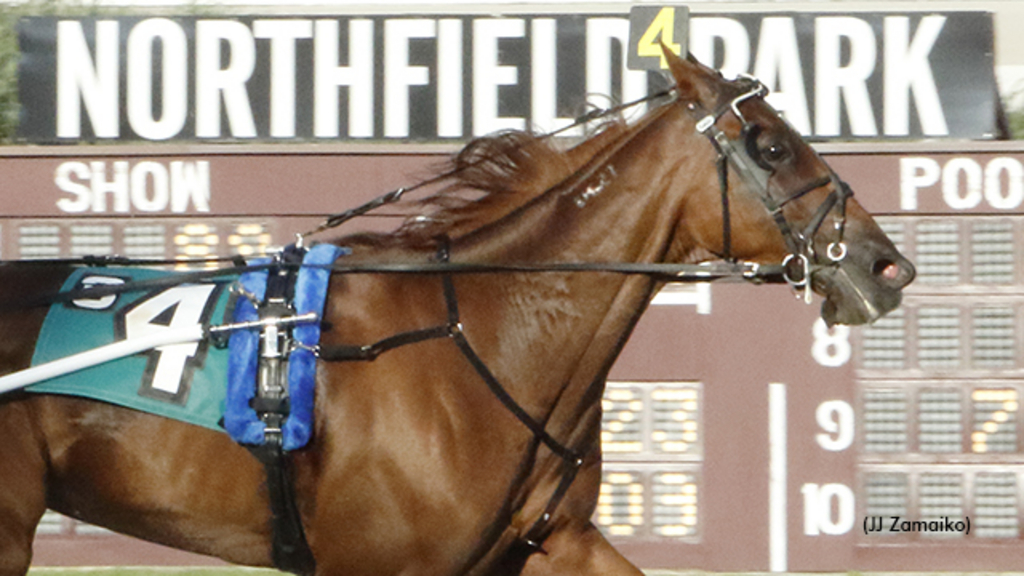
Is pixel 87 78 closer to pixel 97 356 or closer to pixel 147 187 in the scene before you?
pixel 147 187

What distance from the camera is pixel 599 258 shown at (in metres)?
3.65

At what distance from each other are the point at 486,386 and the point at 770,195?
944 mm

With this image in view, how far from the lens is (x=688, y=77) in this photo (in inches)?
145

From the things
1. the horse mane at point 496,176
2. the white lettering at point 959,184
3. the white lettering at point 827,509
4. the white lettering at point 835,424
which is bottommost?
the white lettering at point 827,509

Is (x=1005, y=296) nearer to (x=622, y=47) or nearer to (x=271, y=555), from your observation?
(x=622, y=47)

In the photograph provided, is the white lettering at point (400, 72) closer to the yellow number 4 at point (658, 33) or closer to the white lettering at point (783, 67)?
the yellow number 4 at point (658, 33)

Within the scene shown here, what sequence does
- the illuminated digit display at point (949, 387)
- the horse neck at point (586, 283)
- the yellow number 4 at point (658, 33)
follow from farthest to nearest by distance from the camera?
the illuminated digit display at point (949, 387) < the yellow number 4 at point (658, 33) < the horse neck at point (586, 283)

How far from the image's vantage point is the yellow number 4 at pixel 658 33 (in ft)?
17.4

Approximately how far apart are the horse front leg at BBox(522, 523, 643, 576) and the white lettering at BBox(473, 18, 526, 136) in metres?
2.95

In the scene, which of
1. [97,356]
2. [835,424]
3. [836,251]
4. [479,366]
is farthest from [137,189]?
[836,251]

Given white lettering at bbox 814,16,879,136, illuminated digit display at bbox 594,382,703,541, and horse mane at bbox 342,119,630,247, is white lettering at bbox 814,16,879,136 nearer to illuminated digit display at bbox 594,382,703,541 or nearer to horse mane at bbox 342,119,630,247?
illuminated digit display at bbox 594,382,703,541

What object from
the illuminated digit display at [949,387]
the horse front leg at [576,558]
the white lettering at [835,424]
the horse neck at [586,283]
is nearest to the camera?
the horse neck at [586,283]

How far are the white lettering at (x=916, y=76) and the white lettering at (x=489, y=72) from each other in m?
1.85

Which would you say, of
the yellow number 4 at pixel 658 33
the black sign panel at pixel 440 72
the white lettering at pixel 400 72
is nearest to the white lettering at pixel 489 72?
the black sign panel at pixel 440 72
